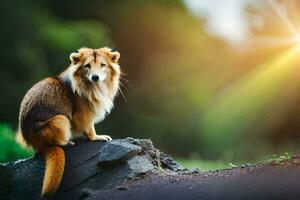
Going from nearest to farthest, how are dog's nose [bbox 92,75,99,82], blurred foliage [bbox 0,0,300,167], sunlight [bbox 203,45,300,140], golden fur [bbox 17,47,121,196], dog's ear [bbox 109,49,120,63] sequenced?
1. golden fur [bbox 17,47,121,196]
2. dog's nose [bbox 92,75,99,82]
3. dog's ear [bbox 109,49,120,63]
4. blurred foliage [bbox 0,0,300,167]
5. sunlight [bbox 203,45,300,140]

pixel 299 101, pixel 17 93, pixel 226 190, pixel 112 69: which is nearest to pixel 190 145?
pixel 299 101

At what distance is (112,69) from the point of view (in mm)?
9469

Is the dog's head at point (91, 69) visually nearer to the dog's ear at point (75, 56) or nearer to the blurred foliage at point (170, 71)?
the dog's ear at point (75, 56)

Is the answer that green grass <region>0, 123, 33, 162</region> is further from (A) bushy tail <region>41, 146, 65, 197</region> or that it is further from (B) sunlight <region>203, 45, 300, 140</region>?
(B) sunlight <region>203, 45, 300, 140</region>

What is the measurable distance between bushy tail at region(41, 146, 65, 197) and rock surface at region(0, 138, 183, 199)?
5.7 inches

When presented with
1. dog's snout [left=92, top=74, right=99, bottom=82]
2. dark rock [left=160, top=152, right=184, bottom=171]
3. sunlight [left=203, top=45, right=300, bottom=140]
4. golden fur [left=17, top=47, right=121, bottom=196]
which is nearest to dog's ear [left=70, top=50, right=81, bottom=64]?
golden fur [left=17, top=47, right=121, bottom=196]

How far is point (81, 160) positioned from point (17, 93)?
10609 mm

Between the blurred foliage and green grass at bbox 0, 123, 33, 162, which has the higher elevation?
the blurred foliage

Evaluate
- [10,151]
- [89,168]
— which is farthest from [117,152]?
A: [10,151]

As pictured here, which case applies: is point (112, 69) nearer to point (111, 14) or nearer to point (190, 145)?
point (190, 145)

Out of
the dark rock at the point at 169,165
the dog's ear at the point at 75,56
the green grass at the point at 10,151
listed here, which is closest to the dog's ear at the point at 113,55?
the dog's ear at the point at 75,56

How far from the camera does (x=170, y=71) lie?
69.8 feet

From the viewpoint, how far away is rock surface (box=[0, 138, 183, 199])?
28.5 ft

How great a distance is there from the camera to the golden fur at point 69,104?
29.6 ft
